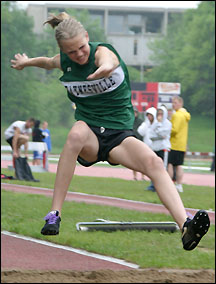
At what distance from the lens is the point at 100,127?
4.30 m

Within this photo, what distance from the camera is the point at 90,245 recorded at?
2105 centimetres

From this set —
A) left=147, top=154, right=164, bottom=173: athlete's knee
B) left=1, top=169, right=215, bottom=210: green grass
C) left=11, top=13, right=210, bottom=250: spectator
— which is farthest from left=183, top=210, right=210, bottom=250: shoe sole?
left=1, top=169, right=215, bottom=210: green grass

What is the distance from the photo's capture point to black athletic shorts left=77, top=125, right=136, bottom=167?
4.30 metres

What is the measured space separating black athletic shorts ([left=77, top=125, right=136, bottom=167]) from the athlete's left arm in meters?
0.37

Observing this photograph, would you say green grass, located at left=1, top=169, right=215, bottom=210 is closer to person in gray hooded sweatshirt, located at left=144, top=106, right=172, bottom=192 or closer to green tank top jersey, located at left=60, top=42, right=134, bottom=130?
person in gray hooded sweatshirt, located at left=144, top=106, right=172, bottom=192

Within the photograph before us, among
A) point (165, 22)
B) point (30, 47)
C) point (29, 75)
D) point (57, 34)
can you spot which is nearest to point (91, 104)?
point (57, 34)

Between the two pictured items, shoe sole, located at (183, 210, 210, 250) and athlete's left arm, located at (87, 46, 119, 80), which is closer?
athlete's left arm, located at (87, 46, 119, 80)

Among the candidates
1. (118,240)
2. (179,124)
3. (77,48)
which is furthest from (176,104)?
(118,240)

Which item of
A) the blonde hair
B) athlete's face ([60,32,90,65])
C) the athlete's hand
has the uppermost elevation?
the blonde hair

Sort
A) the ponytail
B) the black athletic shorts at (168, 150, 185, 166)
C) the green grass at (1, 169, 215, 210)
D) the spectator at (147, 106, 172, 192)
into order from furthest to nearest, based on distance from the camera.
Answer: the green grass at (1, 169, 215, 210), the black athletic shorts at (168, 150, 185, 166), the spectator at (147, 106, 172, 192), the ponytail

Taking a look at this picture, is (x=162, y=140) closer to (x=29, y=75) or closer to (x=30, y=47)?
(x=30, y=47)

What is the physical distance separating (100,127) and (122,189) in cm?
1782

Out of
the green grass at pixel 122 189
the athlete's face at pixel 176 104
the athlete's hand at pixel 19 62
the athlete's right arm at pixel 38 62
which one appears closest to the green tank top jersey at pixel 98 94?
the athlete's right arm at pixel 38 62

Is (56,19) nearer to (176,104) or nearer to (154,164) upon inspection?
(154,164)
